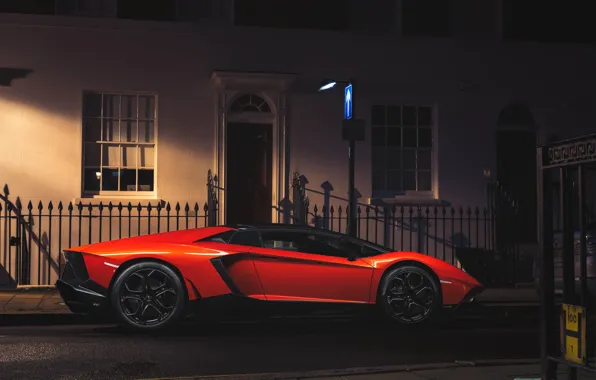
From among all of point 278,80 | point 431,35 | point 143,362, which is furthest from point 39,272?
point 431,35

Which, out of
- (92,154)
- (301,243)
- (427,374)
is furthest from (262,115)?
(427,374)

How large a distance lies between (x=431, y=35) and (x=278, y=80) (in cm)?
334

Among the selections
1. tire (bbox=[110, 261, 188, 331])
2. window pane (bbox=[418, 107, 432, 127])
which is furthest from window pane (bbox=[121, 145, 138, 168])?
tire (bbox=[110, 261, 188, 331])

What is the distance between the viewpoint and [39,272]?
14562 millimetres

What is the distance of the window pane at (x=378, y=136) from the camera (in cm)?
1639

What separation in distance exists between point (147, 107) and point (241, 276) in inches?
268

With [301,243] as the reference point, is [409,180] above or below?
above

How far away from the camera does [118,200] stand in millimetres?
15031

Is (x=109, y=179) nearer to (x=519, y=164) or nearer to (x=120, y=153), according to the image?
(x=120, y=153)

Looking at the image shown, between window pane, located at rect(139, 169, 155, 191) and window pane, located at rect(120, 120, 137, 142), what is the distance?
609mm

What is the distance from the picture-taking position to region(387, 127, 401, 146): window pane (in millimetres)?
16469

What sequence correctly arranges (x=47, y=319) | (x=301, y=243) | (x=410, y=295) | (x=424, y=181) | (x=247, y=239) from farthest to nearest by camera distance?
(x=424, y=181) < (x=47, y=319) < (x=301, y=243) < (x=410, y=295) < (x=247, y=239)

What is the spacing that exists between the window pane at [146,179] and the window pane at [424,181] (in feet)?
17.0

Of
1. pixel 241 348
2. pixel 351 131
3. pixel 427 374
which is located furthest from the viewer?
pixel 351 131
